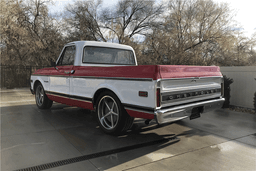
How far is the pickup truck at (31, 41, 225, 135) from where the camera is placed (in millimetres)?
3404

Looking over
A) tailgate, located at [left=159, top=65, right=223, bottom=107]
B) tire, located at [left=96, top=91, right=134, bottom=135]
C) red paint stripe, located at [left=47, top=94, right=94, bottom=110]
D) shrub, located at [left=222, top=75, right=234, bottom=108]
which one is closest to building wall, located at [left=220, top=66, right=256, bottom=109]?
shrub, located at [left=222, top=75, right=234, bottom=108]

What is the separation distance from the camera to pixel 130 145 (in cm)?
381

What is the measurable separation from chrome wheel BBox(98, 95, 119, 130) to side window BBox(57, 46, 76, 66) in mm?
1608

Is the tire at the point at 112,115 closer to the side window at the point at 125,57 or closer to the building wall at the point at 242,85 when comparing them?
the side window at the point at 125,57

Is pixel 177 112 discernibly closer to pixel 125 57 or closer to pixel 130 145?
pixel 130 145

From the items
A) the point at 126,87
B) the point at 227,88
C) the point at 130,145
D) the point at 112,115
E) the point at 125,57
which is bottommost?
the point at 130,145

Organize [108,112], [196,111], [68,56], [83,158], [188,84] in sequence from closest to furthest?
[83,158], [188,84], [196,111], [108,112], [68,56]

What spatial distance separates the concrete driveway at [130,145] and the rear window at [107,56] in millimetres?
1679

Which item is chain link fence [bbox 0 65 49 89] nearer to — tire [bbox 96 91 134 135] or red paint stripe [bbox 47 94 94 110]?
red paint stripe [bbox 47 94 94 110]

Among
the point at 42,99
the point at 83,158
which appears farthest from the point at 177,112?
the point at 42,99

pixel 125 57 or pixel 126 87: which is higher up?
pixel 125 57

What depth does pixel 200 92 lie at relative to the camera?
418 cm

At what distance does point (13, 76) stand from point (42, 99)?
9806 millimetres

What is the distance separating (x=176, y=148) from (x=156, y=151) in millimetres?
398
